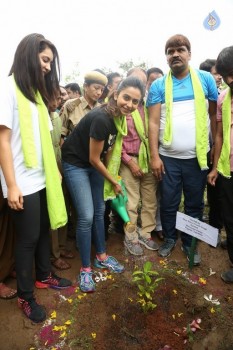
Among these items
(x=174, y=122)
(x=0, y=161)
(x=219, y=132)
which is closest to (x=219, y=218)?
(x=219, y=132)

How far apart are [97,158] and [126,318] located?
1298 mm

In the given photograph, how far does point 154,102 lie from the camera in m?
2.79

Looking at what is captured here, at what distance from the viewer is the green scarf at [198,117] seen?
268cm

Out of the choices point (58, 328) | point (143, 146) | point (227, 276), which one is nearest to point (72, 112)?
point (143, 146)

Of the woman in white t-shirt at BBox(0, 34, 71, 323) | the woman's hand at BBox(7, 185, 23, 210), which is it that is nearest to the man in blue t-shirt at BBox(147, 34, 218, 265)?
the woman in white t-shirt at BBox(0, 34, 71, 323)

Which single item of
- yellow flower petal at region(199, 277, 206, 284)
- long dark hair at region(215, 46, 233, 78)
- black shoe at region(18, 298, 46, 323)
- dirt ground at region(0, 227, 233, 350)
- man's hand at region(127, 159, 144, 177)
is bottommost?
yellow flower petal at region(199, 277, 206, 284)

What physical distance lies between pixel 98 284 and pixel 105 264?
253 mm

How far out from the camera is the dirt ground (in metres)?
2.05

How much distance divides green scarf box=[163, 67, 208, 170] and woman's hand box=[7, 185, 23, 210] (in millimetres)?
1511

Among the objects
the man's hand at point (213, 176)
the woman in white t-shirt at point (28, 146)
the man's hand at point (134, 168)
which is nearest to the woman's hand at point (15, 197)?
the woman in white t-shirt at point (28, 146)

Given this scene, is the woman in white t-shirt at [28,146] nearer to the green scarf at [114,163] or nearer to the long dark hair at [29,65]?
the long dark hair at [29,65]

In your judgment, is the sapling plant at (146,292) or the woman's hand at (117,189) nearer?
the sapling plant at (146,292)

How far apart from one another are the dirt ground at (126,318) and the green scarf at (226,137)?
1096mm

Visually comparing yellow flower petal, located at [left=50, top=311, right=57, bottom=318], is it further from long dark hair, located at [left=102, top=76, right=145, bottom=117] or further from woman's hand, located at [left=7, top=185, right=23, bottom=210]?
long dark hair, located at [left=102, top=76, right=145, bottom=117]
